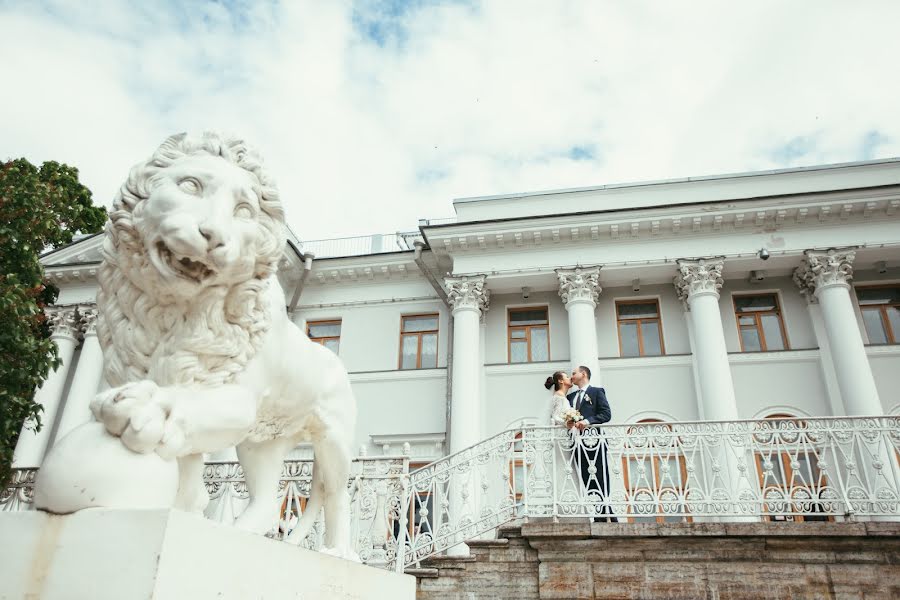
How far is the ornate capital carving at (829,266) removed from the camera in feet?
48.9

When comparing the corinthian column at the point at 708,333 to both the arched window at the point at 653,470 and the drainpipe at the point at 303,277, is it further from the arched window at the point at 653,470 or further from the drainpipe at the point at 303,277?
the drainpipe at the point at 303,277

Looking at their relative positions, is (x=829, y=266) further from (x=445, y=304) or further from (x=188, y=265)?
(x=188, y=265)

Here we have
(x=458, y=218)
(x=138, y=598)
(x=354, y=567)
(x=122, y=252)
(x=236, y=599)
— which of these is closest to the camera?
(x=138, y=598)

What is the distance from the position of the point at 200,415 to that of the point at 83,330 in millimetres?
19956

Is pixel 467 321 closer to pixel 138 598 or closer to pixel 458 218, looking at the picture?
pixel 458 218

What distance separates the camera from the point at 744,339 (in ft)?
53.2

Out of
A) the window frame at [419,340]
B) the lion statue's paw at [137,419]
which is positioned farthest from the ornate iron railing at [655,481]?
the window frame at [419,340]

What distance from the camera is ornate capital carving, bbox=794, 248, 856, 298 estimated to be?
14.9 m

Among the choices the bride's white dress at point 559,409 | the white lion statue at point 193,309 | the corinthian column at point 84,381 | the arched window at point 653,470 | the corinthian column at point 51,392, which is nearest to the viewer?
the white lion statue at point 193,309

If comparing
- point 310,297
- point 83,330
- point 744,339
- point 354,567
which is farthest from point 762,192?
point 83,330

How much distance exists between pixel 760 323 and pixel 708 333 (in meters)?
2.43

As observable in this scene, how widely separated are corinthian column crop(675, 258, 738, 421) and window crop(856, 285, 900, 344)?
370 cm

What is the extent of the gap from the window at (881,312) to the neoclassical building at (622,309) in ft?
0.12

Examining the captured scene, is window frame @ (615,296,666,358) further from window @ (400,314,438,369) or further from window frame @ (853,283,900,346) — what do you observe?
window @ (400,314,438,369)
